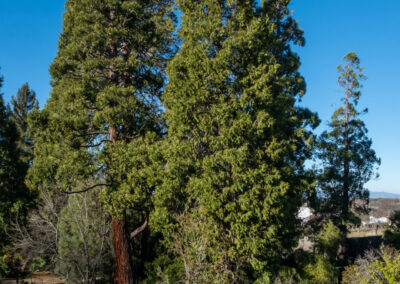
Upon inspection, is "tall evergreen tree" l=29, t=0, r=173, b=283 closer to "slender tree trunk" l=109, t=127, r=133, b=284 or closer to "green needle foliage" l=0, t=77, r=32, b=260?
"slender tree trunk" l=109, t=127, r=133, b=284

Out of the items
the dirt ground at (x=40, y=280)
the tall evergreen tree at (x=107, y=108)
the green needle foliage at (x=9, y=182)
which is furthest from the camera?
the dirt ground at (x=40, y=280)

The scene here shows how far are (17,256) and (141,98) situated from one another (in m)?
11.0

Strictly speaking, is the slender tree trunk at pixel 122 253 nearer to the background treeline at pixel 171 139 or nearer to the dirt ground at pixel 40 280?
the background treeline at pixel 171 139

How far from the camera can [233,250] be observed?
8.88 m

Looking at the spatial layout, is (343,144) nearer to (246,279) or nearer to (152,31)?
(246,279)

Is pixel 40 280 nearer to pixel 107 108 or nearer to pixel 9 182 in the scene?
pixel 9 182

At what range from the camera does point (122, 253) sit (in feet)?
32.4

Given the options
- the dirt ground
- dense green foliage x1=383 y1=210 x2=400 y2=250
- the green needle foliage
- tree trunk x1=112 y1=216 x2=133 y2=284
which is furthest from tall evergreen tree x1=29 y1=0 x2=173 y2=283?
dense green foliage x1=383 y1=210 x2=400 y2=250

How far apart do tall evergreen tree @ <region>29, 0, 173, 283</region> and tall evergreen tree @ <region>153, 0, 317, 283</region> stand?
111 cm

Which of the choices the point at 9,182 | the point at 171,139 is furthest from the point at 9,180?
the point at 171,139

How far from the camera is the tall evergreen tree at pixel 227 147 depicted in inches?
348

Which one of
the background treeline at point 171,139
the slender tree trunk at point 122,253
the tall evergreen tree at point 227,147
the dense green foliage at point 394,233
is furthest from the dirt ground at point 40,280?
the dense green foliage at point 394,233

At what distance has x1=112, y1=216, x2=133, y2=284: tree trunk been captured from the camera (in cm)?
983

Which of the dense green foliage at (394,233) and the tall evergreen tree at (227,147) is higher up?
the tall evergreen tree at (227,147)
